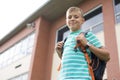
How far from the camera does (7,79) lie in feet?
33.2

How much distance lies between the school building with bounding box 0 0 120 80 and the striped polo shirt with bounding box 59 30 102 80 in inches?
148

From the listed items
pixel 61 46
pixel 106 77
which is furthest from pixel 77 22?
pixel 106 77

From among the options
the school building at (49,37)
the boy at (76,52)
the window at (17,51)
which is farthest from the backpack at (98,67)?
the window at (17,51)

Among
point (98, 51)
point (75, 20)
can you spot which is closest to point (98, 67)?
point (98, 51)

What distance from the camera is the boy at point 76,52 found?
130cm

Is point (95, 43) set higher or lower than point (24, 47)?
lower

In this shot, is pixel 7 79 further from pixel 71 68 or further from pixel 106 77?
pixel 71 68

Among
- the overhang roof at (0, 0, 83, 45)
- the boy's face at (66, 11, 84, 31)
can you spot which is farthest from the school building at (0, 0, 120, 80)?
the boy's face at (66, 11, 84, 31)

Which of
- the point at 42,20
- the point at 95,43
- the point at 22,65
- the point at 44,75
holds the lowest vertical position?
the point at 95,43

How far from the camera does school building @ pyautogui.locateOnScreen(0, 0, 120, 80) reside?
5.75 metres

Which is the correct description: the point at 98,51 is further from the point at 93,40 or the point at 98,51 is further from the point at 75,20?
the point at 75,20

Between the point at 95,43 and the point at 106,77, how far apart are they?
402 cm

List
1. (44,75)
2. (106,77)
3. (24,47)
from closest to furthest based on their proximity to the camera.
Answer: (106,77)
(44,75)
(24,47)

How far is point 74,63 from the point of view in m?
1.35
